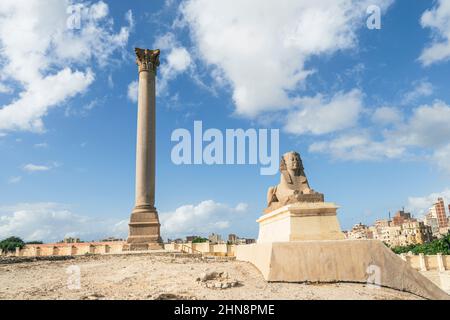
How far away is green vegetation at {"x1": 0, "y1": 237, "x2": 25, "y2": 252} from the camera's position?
36.9 m

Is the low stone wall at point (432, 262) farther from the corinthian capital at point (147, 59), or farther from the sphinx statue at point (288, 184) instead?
the sphinx statue at point (288, 184)

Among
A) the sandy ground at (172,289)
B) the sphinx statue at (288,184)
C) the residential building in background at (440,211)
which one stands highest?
the residential building in background at (440,211)

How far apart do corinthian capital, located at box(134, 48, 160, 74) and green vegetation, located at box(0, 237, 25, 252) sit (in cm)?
2726

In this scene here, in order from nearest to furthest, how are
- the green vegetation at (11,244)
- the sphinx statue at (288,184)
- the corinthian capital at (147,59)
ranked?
the sphinx statue at (288,184), the corinthian capital at (147,59), the green vegetation at (11,244)

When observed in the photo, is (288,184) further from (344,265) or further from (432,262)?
(432,262)

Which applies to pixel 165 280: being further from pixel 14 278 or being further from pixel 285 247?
pixel 14 278

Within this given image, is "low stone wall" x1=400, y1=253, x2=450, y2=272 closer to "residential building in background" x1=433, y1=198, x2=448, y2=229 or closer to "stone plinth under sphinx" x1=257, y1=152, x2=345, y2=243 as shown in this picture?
"stone plinth under sphinx" x1=257, y1=152, x2=345, y2=243

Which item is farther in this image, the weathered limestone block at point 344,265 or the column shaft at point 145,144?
the column shaft at point 145,144

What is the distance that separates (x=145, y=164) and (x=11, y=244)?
104ft

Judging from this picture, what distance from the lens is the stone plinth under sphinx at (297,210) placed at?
8180 millimetres

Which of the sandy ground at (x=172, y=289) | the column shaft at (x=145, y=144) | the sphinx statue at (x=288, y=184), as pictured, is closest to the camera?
the sandy ground at (x=172, y=289)

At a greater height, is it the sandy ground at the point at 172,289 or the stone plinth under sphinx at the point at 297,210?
the stone plinth under sphinx at the point at 297,210

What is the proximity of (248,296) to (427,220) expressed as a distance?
182789mm

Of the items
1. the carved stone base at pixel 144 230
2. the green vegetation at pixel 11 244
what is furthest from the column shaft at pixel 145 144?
the green vegetation at pixel 11 244
